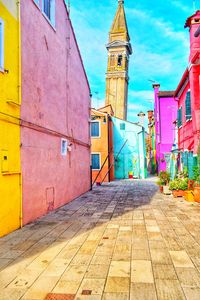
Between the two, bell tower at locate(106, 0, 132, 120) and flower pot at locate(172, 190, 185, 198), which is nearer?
flower pot at locate(172, 190, 185, 198)

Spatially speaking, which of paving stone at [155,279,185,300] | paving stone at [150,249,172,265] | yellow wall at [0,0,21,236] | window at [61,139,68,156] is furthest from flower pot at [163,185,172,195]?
paving stone at [155,279,185,300]

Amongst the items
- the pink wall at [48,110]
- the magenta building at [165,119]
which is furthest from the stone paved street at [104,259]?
the magenta building at [165,119]

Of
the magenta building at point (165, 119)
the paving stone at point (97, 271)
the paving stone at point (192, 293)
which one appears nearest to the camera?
the paving stone at point (192, 293)

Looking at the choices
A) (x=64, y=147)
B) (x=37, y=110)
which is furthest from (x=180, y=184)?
(x=37, y=110)

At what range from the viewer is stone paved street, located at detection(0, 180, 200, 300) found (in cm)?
347

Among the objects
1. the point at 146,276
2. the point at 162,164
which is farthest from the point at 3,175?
the point at 162,164

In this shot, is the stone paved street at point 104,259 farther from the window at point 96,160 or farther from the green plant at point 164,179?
the window at point 96,160

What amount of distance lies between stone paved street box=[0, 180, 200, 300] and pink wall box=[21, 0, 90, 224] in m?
1.38

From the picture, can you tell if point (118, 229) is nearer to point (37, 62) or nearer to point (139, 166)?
point (37, 62)

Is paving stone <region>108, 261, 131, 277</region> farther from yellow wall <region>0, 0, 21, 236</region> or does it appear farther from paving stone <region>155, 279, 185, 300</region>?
yellow wall <region>0, 0, 21, 236</region>

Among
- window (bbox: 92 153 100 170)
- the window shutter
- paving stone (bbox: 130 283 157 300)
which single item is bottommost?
paving stone (bbox: 130 283 157 300)

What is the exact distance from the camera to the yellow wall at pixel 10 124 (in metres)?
6.27

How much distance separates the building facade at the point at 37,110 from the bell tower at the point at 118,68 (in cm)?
3637

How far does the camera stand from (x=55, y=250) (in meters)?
5.18
